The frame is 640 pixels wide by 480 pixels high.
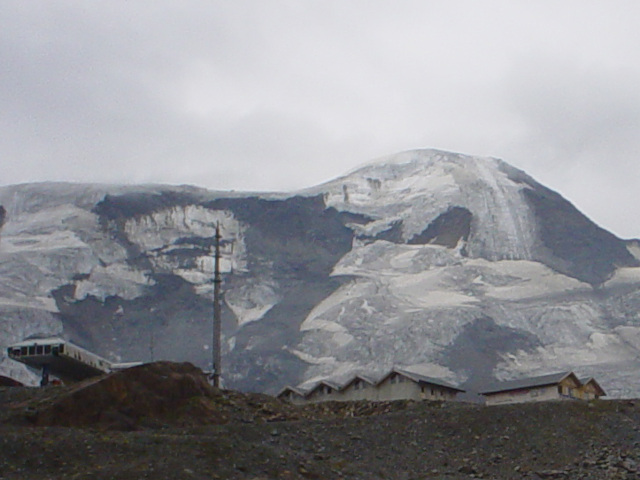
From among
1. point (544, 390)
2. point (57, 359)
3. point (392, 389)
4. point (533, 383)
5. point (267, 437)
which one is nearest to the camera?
point (267, 437)

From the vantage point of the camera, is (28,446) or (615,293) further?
(615,293)

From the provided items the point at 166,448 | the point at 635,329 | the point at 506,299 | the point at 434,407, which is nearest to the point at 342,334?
the point at 506,299

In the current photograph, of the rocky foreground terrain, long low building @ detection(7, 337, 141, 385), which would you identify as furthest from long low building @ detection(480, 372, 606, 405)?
long low building @ detection(7, 337, 141, 385)

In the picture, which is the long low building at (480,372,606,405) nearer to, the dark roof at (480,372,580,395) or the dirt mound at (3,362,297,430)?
the dark roof at (480,372,580,395)

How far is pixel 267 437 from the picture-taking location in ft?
105

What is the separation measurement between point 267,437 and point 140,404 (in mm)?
4803

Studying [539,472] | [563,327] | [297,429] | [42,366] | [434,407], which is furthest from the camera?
[563,327]

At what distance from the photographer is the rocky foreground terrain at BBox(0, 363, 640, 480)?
2714 cm

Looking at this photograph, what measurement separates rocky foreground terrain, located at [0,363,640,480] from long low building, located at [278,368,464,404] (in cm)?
1715

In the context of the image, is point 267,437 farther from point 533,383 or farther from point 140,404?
point 533,383

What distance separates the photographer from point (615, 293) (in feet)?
634

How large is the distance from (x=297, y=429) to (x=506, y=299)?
6159 inches

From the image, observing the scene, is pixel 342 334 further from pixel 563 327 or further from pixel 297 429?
pixel 297 429

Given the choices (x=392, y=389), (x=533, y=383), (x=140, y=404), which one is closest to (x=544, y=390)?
(x=533, y=383)
